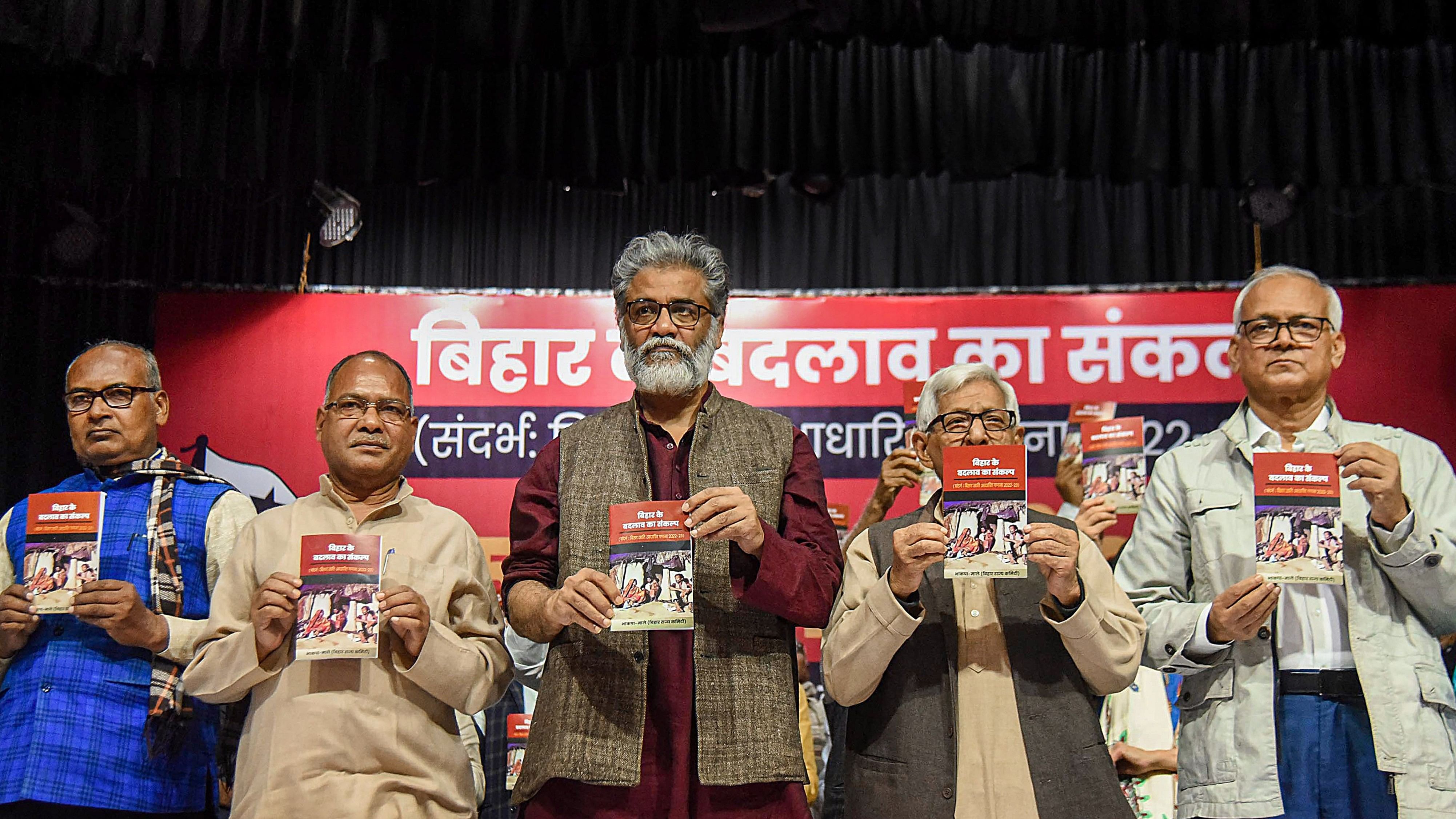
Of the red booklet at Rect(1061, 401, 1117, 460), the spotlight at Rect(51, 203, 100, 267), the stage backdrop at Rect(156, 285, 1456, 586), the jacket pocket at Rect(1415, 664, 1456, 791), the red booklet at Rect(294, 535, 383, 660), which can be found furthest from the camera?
the spotlight at Rect(51, 203, 100, 267)

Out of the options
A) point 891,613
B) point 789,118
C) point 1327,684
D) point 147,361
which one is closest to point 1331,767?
point 1327,684

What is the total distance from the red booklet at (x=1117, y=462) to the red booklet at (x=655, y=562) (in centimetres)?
193

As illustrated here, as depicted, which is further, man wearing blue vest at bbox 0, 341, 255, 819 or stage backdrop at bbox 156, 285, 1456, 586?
stage backdrop at bbox 156, 285, 1456, 586

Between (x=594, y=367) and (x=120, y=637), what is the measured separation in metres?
3.25

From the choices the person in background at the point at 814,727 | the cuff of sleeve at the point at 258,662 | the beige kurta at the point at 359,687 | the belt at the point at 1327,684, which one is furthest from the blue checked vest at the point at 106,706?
the belt at the point at 1327,684

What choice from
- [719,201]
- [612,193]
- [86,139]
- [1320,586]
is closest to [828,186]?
[719,201]

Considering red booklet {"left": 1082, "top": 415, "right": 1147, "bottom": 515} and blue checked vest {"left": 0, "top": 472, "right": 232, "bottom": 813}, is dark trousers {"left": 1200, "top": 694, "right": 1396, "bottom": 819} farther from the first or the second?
blue checked vest {"left": 0, "top": 472, "right": 232, "bottom": 813}

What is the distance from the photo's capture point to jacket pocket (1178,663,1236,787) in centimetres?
273

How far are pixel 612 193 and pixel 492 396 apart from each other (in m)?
1.37

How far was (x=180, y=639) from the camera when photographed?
2.97m

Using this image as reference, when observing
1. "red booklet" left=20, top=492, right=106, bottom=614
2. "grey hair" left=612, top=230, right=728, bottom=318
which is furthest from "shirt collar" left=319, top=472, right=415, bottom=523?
"grey hair" left=612, top=230, right=728, bottom=318

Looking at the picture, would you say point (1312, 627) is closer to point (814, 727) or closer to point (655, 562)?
point (655, 562)

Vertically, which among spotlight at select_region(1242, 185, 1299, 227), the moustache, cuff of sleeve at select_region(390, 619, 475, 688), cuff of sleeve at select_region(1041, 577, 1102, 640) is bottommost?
cuff of sleeve at select_region(390, 619, 475, 688)

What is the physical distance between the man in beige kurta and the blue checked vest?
438 millimetres
